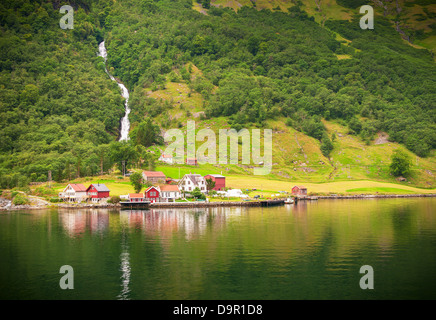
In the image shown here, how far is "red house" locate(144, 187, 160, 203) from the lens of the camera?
126m

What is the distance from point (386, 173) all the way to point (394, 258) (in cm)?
13548

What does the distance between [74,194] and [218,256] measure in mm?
76560

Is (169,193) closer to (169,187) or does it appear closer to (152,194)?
(169,187)

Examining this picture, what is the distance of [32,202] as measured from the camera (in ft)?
399

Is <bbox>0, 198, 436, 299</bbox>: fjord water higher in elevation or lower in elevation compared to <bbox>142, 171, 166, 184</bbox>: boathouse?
lower

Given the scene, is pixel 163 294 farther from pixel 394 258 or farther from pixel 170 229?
pixel 170 229

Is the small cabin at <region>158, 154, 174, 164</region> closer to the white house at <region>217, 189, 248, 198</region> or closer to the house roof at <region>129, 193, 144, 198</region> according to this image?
the white house at <region>217, 189, 248, 198</region>

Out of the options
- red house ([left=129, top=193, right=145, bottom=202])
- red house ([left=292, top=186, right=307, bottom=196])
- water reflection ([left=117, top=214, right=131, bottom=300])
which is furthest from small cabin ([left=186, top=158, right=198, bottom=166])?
water reflection ([left=117, top=214, right=131, bottom=300])

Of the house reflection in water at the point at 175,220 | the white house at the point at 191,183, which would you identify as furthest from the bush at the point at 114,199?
the white house at the point at 191,183

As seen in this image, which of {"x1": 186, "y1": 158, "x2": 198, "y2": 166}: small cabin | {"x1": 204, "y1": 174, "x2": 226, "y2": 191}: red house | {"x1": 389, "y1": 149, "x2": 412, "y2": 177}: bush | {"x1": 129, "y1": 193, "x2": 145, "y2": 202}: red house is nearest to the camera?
{"x1": 129, "y1": 193, "x2": 145, "y2": 202}: red house

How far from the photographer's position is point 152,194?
127 m

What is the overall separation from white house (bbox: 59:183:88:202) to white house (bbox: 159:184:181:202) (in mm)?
21183

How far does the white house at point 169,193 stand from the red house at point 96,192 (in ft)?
50.3

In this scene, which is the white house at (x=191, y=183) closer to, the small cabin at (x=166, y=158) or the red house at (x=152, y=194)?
the red house at (x=152, y=194)
